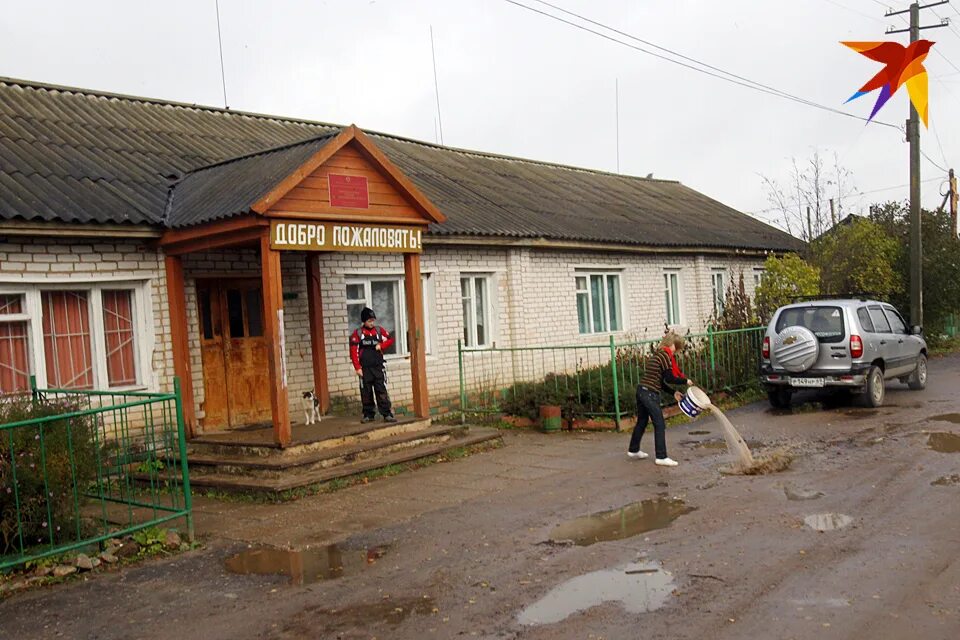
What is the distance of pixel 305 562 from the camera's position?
6.79 m

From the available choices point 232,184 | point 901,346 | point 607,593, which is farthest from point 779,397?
point 607,593

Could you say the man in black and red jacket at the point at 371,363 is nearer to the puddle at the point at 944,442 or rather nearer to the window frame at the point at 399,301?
the window frame at the point at 399,301

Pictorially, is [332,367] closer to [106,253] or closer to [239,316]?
[239,316]

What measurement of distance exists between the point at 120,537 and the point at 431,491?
3.18 meters

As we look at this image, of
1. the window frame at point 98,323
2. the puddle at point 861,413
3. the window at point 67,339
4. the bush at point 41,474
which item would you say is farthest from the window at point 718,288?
the bush at point 41,474

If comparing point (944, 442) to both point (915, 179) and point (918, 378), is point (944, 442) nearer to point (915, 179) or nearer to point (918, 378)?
point (918, 378)

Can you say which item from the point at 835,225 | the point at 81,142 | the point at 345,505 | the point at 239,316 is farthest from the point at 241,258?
the point at 835,225

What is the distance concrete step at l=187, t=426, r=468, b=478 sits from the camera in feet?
30.7

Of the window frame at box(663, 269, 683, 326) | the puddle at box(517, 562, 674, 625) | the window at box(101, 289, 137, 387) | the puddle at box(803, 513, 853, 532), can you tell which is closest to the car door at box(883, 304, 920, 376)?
the window frame at box(663, 269, 683, 326)

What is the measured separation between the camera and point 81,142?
38.5 ft

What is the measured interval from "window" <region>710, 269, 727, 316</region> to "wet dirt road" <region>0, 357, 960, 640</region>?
38.0ft

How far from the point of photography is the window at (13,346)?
9492 millimetres

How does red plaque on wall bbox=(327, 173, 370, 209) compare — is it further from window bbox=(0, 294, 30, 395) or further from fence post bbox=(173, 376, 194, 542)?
window bbox=(0, 294, 30, 395)

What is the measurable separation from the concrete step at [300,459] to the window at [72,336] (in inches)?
59.0
